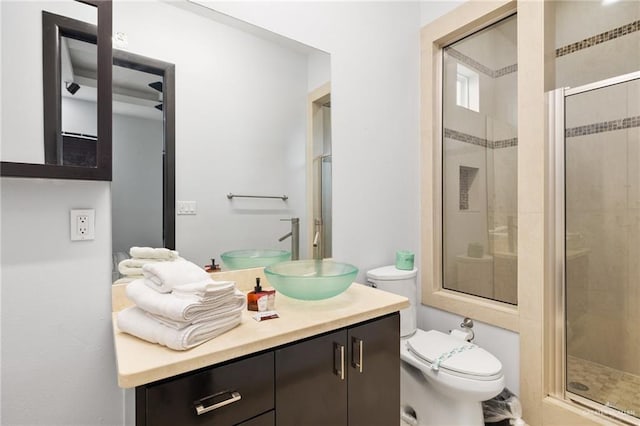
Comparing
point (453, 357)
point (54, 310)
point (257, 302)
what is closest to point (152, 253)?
point (54, 310)

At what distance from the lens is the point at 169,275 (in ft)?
3.14

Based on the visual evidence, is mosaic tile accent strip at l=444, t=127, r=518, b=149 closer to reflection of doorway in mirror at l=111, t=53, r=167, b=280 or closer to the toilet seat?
the toilet seat

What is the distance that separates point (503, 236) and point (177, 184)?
1773mm

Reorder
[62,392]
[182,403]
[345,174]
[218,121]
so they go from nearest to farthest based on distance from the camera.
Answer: [182,403]
[62,392]
[218,121]
[345,174]

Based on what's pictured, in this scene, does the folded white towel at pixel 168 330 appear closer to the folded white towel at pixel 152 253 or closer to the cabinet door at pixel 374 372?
→ the folded white towel at pixel 152 253

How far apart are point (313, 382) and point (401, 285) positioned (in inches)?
38.9

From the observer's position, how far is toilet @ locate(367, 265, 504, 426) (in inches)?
56.4

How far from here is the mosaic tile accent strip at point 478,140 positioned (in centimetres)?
188

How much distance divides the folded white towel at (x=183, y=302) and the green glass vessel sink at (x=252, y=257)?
1.49 ft

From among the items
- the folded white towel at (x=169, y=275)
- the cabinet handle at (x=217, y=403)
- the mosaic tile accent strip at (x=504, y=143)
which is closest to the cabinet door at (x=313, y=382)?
the cabinet handle at (x=217, y=403)

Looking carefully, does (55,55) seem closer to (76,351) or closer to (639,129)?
(76,351)

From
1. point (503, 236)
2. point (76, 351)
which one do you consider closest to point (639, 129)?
point (503, 236)

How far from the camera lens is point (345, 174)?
1.87 meters

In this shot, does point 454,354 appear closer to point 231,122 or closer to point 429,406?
point 429,406
